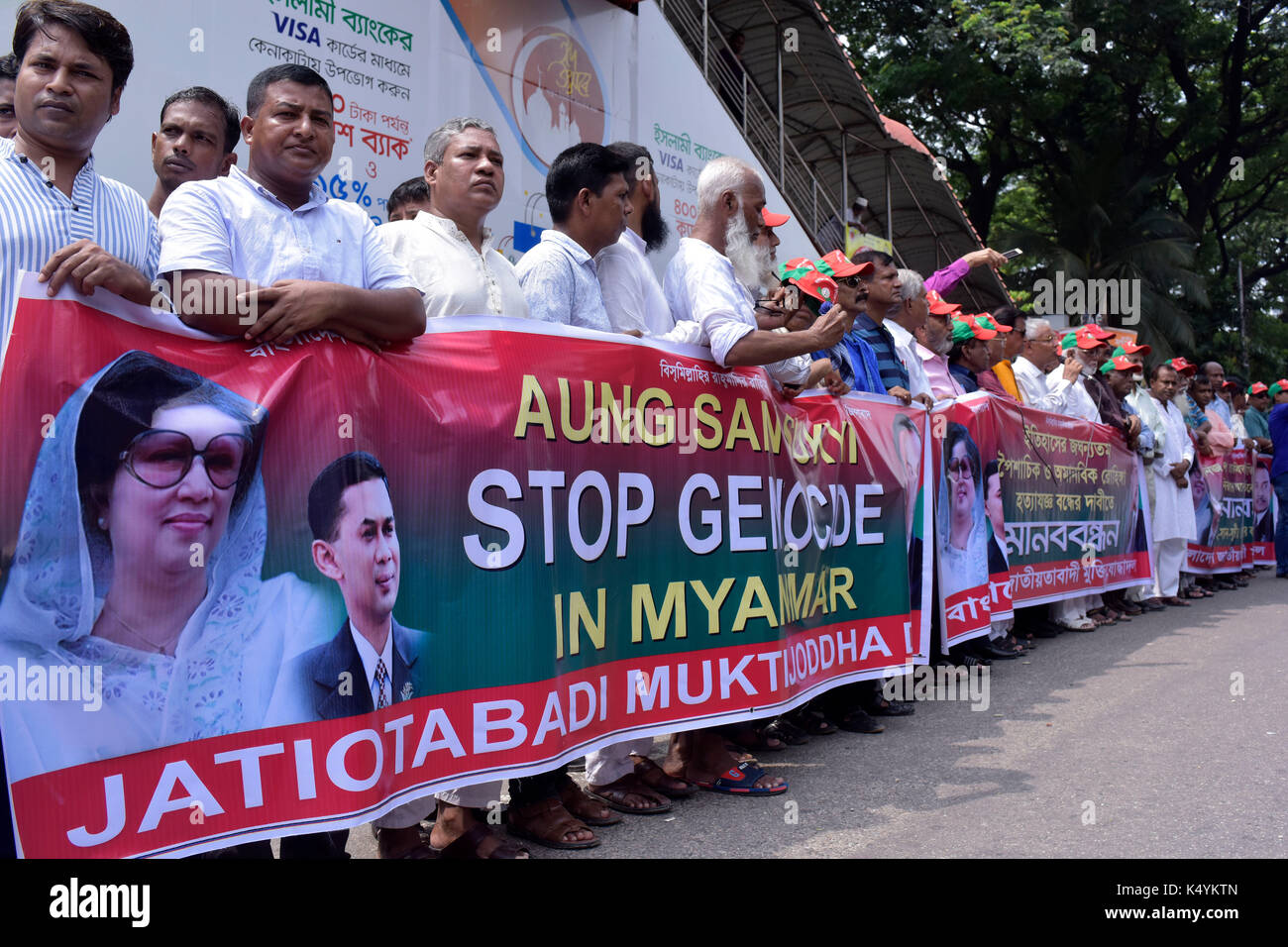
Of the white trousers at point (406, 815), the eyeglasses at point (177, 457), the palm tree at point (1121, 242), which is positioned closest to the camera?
the eyeglasses at point (177, 457)

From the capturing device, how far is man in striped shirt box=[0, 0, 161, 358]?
258cm

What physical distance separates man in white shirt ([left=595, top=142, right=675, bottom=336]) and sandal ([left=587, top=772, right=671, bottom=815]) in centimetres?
166

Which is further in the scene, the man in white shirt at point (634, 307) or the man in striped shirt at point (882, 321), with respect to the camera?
the man in striped shirt at point (882, 321)

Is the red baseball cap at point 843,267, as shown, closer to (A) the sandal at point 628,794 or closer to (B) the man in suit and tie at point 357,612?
(A) the sandal at point 628,794

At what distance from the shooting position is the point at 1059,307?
1008 inches

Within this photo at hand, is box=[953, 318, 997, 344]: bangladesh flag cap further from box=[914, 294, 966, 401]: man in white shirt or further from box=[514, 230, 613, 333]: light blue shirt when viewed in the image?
box=[514, 230, 613, 333]: light blue shirt

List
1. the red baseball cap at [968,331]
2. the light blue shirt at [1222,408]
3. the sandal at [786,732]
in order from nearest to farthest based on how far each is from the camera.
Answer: the sandal at [786,732] → the red baseball cap at [968,331] → the light blue shirt at [1222,408]

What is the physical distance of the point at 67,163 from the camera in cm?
277

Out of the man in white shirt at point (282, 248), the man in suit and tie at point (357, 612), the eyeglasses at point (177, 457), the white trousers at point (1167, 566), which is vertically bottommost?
the white trousers at point (1167, 566)

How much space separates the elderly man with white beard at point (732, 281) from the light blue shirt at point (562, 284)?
1.56 ft

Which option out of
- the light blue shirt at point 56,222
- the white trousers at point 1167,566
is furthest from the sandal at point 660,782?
the white trousers at point 1167,566

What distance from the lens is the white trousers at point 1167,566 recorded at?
10.1 meters

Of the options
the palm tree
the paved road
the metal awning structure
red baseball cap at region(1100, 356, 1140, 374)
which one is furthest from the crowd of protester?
the palm tree

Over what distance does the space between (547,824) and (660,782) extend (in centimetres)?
72
